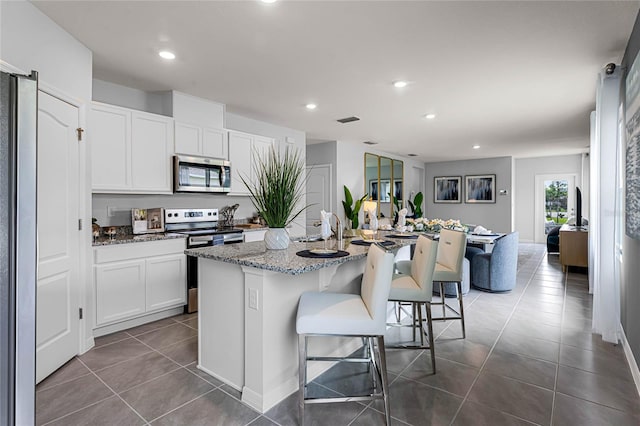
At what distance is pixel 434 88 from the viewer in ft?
12.0

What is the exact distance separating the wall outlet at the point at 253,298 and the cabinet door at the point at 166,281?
182cm

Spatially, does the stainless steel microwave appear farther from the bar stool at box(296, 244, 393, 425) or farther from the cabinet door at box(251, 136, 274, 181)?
the bar stool at box(296, 244, 393, 425)

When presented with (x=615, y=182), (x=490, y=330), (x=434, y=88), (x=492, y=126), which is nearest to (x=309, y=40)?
(x=434, y=88)

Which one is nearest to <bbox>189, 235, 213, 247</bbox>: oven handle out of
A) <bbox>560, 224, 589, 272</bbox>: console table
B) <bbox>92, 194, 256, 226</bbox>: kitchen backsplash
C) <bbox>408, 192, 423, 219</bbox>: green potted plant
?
<bbox>92, 194, 256, 226</bbox>: kitchen backsplash

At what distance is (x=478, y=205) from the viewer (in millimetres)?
9688

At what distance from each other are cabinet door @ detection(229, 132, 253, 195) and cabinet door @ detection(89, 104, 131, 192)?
129cm

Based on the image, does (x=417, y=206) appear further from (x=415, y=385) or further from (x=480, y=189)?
(x=415, y=385)

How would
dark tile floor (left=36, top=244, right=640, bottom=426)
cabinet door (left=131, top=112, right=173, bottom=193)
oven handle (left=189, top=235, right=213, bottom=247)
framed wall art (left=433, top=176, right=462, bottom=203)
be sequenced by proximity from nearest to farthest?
1. dark tile floor (left=36, top=244, right=640, bottom=426)
2. cabinet door (left=131, top=112, right=173, bottom=193)
3. oven handle (left=189, top=235, right=213, bottom=247)
4. framed wall art (left=433, top=176, right=462, bottom=203)

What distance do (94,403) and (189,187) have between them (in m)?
2.32

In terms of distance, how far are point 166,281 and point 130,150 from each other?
139 cm

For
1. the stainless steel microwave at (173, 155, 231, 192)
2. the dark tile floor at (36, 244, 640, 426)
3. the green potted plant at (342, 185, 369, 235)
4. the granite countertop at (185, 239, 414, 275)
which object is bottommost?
the dark tile floor at (36, 244, 640, 426)

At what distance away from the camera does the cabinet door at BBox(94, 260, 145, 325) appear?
115 inches

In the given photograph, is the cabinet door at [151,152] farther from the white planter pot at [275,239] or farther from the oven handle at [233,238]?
the white planter pot at [275,239]

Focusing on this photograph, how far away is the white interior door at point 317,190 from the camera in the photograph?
6875mm
